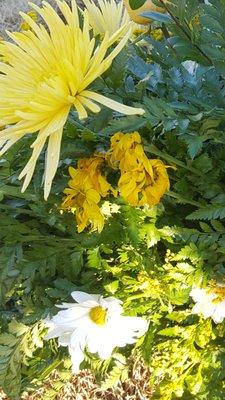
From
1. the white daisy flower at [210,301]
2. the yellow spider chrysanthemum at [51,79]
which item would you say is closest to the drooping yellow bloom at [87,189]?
the yellow spider chrysanthemum at [51,79]

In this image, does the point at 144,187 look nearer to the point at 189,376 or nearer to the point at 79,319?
the point at 79,319

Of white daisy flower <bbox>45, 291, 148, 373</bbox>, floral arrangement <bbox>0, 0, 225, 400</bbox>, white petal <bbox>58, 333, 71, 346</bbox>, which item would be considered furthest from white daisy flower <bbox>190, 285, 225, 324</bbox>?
white petal <bbox>58, 333, 71, 346</bbox>

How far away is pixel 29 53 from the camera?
73 cm

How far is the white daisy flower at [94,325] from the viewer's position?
1.10 meters

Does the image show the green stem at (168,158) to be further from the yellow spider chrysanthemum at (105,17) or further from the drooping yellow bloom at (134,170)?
the yellow spider chrysanthemum at (105,17)

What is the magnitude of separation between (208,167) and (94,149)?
0.18 metres

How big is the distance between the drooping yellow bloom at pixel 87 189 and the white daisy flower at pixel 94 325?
0.23 m

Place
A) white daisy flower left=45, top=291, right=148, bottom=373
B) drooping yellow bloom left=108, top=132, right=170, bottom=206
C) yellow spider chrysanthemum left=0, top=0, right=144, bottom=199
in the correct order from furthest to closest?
white daisy flower left=45, top=291, right=148, bottom=373 < drooping yellow bloom left=108, top=132, right=170, bottom=206 < yellow spider chrysanthemum left=0, top=0, right=144, bottom=199

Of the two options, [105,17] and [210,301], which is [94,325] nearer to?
[210,301]

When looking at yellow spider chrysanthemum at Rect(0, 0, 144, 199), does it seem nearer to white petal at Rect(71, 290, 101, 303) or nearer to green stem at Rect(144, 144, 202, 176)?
green stem at Rect(144, 144, 202, 176)

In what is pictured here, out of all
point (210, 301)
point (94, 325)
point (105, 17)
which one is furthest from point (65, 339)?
point (105, 17)

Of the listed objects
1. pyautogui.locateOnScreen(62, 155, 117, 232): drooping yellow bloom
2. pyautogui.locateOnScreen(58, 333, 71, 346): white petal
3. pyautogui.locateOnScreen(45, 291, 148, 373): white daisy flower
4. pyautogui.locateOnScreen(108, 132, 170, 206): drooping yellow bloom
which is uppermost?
pyautogui.locateOnScreen(108, 132, 170, 206): drooping yellow bloom

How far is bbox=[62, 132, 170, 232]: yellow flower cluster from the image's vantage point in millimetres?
821

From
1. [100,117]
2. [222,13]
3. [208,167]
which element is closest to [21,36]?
[100,117]
